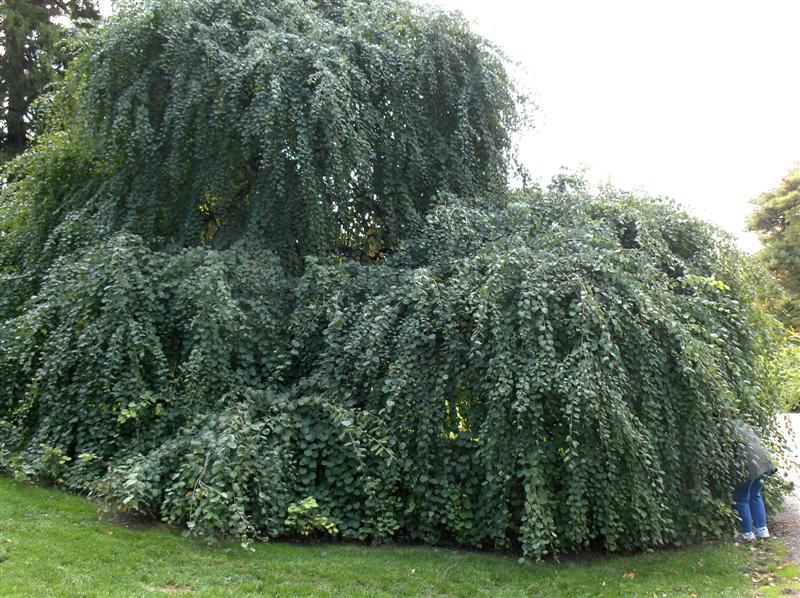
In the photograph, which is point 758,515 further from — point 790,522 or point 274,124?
point 274,124

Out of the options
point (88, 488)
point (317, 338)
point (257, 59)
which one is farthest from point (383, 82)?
point (88, 488)

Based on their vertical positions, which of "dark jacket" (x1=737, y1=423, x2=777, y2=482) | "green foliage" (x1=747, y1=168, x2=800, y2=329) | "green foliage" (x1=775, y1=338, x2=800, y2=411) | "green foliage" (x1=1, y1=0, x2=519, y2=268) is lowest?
"dark jacket" (x1=737, y1=423, x2=777, y2=482)

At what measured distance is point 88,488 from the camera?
18.5 feet

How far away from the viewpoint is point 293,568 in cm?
476

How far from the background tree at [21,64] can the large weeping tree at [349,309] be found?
6.11 meters

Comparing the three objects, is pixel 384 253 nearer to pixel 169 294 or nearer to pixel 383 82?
pixel 383 82

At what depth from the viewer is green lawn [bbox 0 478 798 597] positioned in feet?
14.3

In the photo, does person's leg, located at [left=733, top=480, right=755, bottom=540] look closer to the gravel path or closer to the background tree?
the gravel path

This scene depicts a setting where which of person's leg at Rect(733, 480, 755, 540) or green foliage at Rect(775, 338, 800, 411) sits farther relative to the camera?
green foliage at Rect(775, 338, 800, 411)

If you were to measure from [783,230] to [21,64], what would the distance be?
23.7 m

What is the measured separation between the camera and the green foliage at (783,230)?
Result: 72.2 feet

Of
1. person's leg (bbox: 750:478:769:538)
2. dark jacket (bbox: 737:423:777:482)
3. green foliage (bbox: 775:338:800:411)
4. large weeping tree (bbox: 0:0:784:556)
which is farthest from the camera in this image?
green foliage (bbox: 775:338:800:411)

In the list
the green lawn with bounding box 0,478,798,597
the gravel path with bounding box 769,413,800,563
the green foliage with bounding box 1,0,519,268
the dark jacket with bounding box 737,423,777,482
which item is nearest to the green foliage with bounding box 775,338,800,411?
the gravel path with bounding box 769,413,800,563

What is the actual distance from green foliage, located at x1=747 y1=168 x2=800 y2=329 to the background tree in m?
21.4
